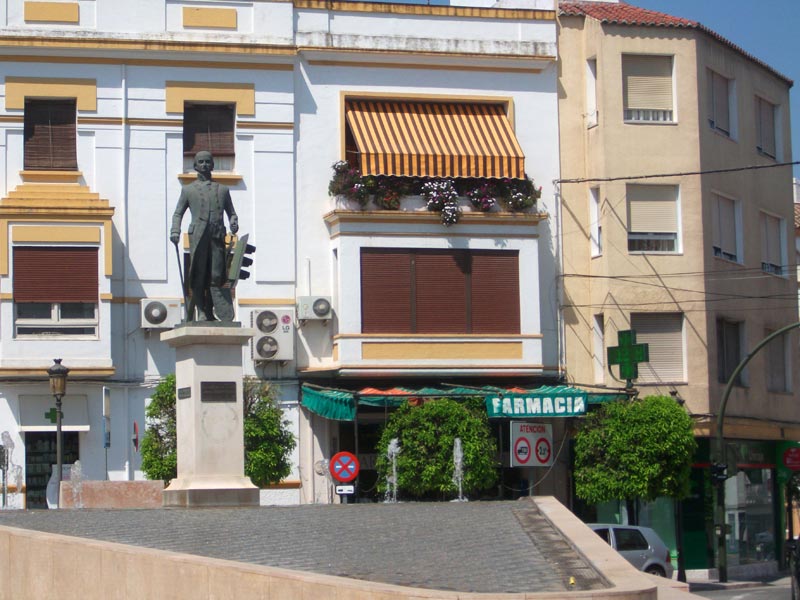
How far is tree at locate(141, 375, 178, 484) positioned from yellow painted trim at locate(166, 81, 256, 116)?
6411 millimetres

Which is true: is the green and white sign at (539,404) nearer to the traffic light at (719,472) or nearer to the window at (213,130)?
the traffic light at (719,472)

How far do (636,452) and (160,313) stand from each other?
10776mm

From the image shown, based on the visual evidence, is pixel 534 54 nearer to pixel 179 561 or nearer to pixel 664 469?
pixel 664 469

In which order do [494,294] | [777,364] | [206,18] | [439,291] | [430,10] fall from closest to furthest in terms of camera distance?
[206,18] → [439,291] → [494,294] → [430,10] → [777,364]

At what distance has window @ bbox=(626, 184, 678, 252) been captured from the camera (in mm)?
35938

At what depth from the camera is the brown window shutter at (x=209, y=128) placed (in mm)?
33938

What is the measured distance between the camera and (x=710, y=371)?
3612cm

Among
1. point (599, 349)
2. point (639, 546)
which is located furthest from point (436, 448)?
point (599, 349)

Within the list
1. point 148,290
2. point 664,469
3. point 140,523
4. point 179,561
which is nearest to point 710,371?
point 664,469

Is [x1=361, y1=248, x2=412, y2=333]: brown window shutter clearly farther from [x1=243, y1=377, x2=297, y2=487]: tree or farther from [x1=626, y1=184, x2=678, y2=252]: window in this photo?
[x1=626, y1=184, x2=678, y2=252]: window

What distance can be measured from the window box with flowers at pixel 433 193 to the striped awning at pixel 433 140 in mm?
204

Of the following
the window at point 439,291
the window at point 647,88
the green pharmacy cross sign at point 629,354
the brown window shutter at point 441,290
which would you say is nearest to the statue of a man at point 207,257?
the window at point 439,291

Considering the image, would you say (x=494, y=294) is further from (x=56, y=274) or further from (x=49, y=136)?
(x=49, y=136)

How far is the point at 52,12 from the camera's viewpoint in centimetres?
3312
